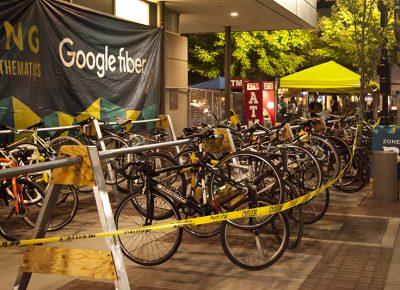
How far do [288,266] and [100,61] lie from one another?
260 inches

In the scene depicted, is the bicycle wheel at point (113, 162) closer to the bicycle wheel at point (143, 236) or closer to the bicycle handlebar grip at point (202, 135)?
the bicycle handlebar grip at point (202, 135)

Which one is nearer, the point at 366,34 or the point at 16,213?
the point at 16,213

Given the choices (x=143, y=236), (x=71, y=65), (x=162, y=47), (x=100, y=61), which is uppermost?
(x=162, y=47)

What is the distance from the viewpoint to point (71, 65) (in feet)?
33.6

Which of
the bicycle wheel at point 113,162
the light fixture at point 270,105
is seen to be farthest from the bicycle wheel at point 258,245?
the light fixture at point 270,105

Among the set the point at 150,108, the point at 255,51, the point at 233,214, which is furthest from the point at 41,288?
the point at 255,51

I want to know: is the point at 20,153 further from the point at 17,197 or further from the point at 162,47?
the point at 162,47

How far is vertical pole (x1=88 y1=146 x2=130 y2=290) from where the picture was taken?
391 centimetres

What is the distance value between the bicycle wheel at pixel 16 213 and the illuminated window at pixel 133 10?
6430 mm

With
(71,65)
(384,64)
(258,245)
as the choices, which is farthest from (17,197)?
(384,64)

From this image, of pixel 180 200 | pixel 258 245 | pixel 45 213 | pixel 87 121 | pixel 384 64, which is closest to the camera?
pixel 45 213

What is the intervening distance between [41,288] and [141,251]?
1.23m

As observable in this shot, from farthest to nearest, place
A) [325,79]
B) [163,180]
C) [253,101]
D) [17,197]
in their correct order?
[325,79], [253,101], [17,197], [163,180]

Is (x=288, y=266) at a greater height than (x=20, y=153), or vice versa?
(x=20, y=153)
